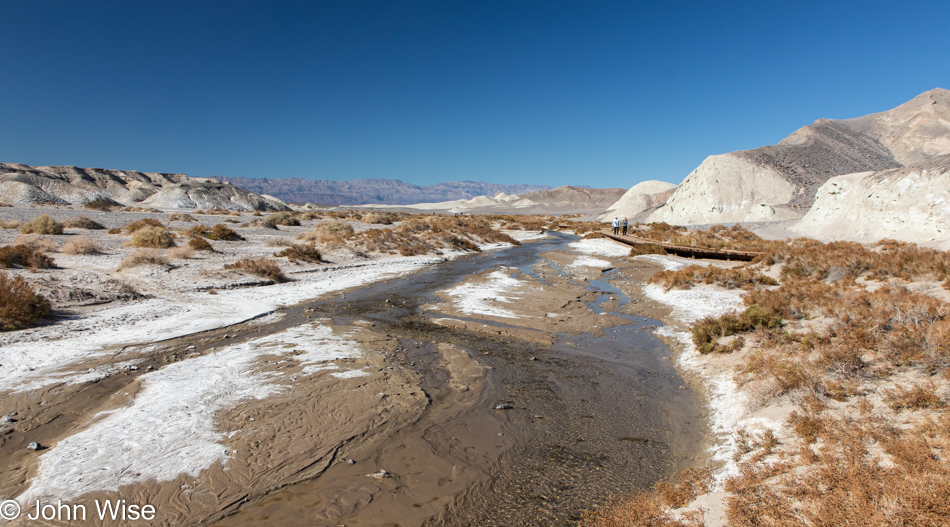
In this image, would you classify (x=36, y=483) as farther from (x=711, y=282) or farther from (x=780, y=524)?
(x=711, y=282)

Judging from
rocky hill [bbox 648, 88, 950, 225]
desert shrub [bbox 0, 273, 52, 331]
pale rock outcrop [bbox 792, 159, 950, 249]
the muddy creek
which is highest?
rocky hill [bbox 648, 88, 950, 225]

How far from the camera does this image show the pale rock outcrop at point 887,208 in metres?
18.0

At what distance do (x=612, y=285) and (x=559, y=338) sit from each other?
7820mm

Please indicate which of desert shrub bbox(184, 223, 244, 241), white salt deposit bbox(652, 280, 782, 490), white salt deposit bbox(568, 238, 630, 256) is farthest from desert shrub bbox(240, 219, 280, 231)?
white salt deposit bbox(652, 280, 782, 490)

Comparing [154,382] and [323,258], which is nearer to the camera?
[154,382]

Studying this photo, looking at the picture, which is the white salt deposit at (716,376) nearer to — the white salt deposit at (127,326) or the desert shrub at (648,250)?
the white salt deposit at (127,326)

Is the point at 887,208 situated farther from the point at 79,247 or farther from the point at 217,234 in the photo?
the point at 79,247

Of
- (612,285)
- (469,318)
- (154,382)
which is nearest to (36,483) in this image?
(154,382)

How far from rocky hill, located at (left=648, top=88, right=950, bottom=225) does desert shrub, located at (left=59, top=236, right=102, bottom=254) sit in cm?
4469

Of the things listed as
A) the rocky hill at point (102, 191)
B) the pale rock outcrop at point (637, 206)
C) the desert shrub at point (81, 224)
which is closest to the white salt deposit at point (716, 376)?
the desert shrub at point (81, 224)

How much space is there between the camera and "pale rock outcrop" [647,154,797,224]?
1497 inches

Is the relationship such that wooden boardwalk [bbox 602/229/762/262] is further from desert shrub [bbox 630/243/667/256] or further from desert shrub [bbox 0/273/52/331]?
desert shrub [bbox 0/273/52/331]

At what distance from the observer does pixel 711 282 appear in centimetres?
1467

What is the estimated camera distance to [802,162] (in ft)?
136
